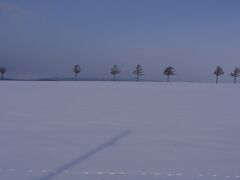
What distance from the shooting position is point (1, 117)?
31.9ft

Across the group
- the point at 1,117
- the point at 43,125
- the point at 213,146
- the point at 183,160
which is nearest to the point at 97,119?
the point at 43,125

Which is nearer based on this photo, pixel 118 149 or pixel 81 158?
pixel 81 158

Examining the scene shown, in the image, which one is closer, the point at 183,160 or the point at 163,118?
the point at 183,160

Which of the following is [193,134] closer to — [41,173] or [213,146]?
[213,146]

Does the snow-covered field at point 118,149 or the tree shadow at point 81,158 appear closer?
the tree shadow at point 81,158

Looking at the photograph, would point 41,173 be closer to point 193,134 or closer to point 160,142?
point 160,142

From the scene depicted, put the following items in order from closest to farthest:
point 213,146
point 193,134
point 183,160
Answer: point 183,160 < point 213,146 < point 193,134

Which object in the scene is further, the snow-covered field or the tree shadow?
the snow-covered field

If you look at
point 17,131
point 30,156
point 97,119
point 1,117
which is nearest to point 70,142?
point 30,156

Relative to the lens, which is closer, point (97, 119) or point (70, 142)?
point (70, 142)

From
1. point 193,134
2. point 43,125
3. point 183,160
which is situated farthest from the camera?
point 43,125

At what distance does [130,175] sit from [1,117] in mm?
6218

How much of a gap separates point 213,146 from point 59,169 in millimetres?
2685

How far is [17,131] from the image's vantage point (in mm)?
7402
